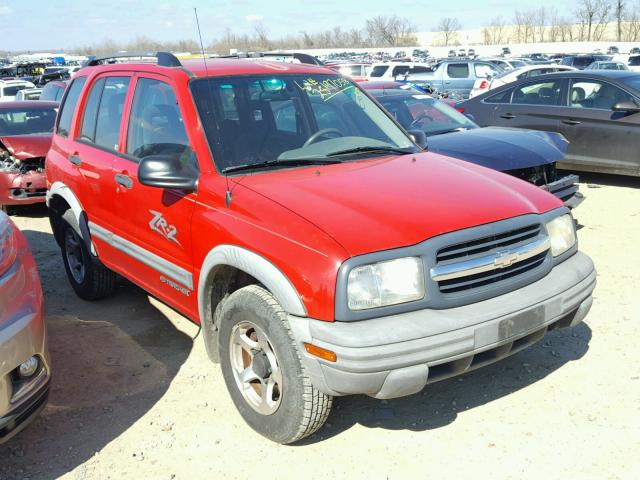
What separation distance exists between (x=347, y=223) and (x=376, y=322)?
1.57ft

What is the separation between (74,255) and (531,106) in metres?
6.64

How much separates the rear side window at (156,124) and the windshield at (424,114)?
12.7 ft

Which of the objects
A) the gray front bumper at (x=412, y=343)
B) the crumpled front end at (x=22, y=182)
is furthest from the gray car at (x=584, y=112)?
the crumpled front end at (x=22, y=182)

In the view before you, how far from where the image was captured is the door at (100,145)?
4441 millimetres

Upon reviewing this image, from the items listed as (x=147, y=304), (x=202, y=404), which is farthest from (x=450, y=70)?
(x=202, y=404)

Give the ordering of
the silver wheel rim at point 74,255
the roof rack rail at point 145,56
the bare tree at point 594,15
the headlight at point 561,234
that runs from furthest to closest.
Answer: the bare tree at point 594,15, the silver wheel rim at point 74,255, the roof rack rail at point 145,56, the headlight at point 561,234

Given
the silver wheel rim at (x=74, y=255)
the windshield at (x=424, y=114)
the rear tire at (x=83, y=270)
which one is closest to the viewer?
the rear tire at (x=83, y=270)

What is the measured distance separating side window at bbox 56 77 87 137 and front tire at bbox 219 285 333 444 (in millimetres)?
2758

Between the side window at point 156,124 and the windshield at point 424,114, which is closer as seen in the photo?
the side window at point 156,124

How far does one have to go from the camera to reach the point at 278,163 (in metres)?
3.66

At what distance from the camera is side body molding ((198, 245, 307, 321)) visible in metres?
2.86

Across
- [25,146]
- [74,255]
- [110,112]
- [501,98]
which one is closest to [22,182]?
[25,146]

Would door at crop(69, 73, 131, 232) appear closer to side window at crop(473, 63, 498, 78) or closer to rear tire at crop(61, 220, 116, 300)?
rear tire at crop(61, 220, 116, 300)

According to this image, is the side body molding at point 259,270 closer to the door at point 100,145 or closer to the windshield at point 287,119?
the windshield at point 287,119
